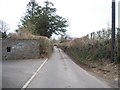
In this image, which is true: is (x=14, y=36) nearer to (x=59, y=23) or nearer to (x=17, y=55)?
(x=17, y=55)

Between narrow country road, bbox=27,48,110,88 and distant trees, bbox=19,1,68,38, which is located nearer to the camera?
narrow country road, bbox=27,48,110,88

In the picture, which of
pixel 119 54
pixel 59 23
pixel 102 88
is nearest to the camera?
pixel 102 88

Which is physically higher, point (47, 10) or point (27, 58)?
point (47, 10)

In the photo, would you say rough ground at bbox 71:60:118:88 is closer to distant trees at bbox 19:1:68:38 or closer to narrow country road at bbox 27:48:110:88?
narrow country road at bbox 27:48:110:88

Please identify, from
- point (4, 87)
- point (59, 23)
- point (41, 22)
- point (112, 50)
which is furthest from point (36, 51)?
point (59, 23)

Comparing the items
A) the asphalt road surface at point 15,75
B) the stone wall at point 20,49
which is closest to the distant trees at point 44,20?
the stone wall at point 20,49

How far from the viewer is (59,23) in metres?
82.5

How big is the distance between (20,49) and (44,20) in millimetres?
37177

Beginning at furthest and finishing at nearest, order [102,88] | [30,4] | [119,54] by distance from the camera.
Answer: [30,4], [119,54], [102,88]

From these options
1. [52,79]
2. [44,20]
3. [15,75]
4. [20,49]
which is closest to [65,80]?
[52,79]

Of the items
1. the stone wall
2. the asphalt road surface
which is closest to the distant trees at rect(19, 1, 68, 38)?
the stone wall

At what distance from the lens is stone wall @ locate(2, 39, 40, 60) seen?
1607 inches

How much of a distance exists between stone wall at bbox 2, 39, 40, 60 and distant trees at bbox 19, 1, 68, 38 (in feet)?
105

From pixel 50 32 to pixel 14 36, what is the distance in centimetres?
3814
